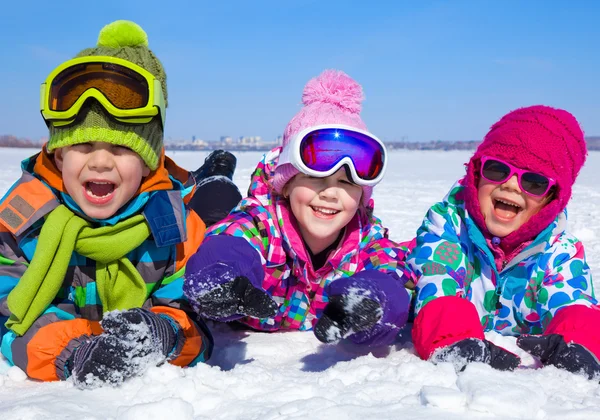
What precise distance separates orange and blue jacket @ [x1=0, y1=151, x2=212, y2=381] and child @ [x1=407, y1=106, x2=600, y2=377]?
1.07 metres

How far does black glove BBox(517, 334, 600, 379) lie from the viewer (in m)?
2.06

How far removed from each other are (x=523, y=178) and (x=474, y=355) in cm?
101

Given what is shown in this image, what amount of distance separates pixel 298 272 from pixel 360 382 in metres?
0.94

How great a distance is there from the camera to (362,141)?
2623 mm

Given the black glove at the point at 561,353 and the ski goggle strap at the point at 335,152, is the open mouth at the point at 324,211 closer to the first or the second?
the ski goggle strap at the point at 335,152

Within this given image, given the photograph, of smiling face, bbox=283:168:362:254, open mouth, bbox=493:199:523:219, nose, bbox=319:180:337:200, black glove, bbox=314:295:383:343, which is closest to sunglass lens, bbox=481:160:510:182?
open mouth, bbox=493:199:523:219

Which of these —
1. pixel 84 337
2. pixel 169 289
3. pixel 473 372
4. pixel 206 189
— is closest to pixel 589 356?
pixel 473 372

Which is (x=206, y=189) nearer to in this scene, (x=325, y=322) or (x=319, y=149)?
(x=319, y=149)

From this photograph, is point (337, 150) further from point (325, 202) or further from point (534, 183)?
point (534, 183)

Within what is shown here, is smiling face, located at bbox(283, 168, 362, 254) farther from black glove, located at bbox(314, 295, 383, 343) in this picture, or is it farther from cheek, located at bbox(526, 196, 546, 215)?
cheek, located at bbox(526, 196, 546, 215)

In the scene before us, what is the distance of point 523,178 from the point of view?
264cm

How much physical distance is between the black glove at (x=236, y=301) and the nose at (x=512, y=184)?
1.35 m

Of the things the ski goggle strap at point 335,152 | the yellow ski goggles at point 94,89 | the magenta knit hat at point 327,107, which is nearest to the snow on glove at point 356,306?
the ski goggle strap at point 335,152

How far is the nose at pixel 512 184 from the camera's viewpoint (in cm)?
266
